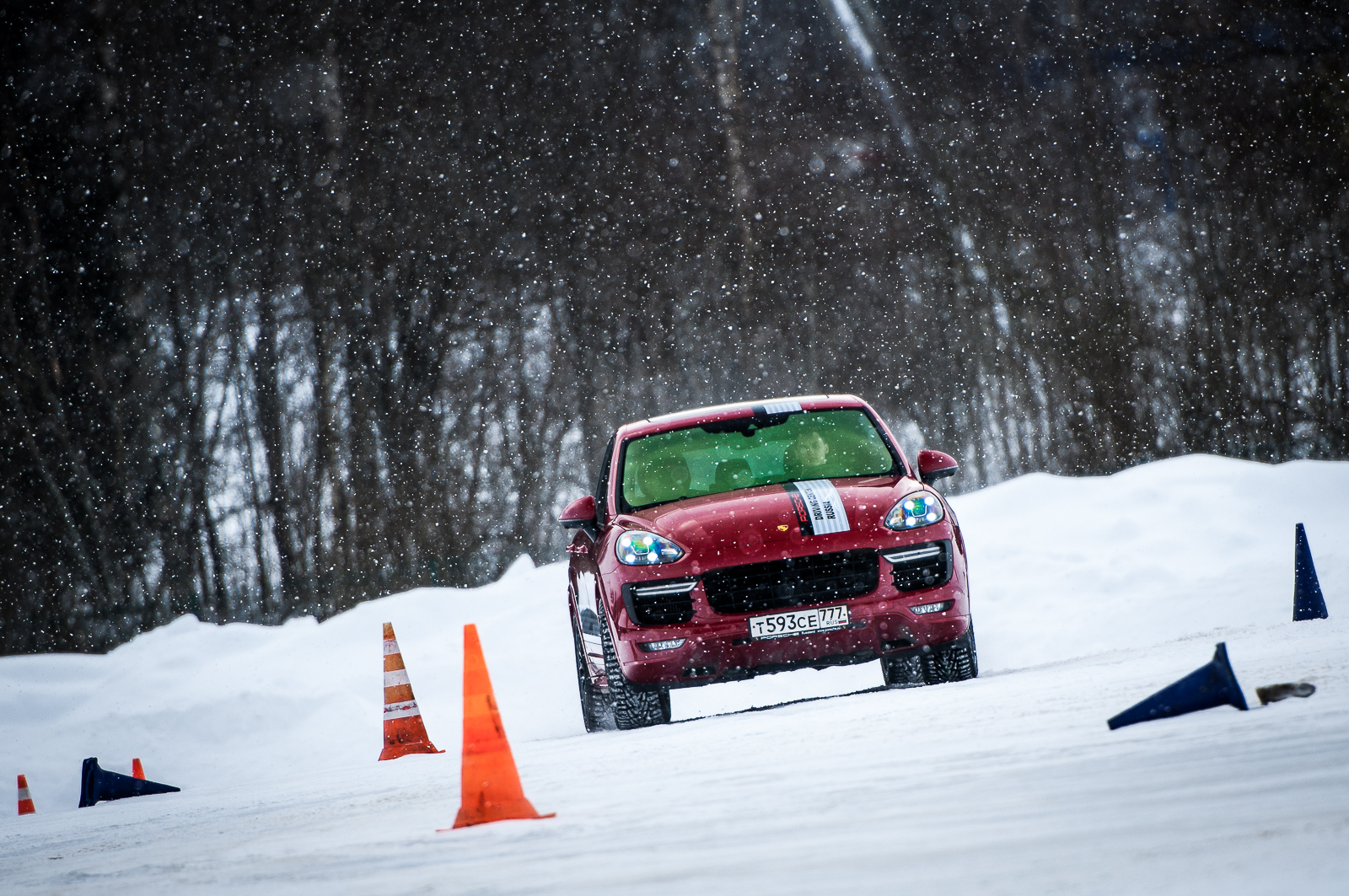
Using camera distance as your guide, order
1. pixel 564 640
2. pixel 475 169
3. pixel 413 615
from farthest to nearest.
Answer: pixel 475 169 → pixel 413 615 → pixel 564 640

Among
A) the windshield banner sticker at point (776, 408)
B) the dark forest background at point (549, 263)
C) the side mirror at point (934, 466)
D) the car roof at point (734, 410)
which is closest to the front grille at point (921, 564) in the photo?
the side mirror at point (934, 466)

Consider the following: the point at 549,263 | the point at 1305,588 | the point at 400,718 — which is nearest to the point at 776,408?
the point at 400,718

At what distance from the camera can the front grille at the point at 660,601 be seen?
612cm

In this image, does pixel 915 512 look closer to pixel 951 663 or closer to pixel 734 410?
pixel 951 663

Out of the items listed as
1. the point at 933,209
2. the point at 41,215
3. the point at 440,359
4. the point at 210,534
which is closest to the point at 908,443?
the point at 933,209

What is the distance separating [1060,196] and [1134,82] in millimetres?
1545

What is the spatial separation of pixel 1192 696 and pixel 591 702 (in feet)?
13.4

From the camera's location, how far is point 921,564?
6.21 meters

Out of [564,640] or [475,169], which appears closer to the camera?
Result: [564,640]

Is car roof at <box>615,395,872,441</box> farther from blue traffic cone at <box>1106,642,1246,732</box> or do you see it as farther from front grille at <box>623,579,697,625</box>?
blue traffic cone at <box>1106,642,1246,732</box>

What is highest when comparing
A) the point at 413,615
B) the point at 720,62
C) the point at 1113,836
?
the point at 720,62

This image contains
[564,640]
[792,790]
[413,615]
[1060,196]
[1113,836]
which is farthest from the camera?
[1060,196]

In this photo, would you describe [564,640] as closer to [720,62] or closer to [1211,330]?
[1211,330]

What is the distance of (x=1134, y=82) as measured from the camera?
51.2 feet
